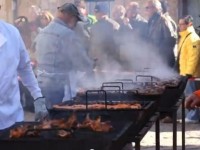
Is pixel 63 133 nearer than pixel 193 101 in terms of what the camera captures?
Yes

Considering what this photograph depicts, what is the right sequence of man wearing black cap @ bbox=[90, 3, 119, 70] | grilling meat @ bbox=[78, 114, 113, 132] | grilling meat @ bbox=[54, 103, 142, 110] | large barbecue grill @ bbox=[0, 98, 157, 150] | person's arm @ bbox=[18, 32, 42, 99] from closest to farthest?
1. large barbecue grill @ bbox=[0, 98, 157, 150]
2. grilling meat @ bbox=[78, 114, 113, 132]
3. person's arm @ bbox=[18, 32, 42, 99]
4. grilling meat @ bbox=[54, 103, 142, 110]
5. man wearing black cap @ bbox=[90, 3, 119, 70]

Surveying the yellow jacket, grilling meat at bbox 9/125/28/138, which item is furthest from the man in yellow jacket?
grilling meat at bbox 9/125/28/138

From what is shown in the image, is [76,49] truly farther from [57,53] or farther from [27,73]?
[27,73]

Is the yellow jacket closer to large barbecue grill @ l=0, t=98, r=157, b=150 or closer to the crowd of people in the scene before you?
the crowd of people

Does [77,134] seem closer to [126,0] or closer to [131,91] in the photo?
[131,91]

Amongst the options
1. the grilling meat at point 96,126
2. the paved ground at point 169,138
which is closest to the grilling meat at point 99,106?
the grilling meat at point 96,126

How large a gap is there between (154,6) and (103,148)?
7612 millimetres

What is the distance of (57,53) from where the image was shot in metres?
8.71

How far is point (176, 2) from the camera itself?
18.4 meters

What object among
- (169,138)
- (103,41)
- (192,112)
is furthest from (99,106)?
(103,41)

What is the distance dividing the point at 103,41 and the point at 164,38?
1.17 meters

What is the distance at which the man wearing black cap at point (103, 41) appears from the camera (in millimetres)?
11477

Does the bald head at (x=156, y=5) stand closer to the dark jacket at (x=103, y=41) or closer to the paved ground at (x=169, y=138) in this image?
the dark jacket at (x=103, y=41)

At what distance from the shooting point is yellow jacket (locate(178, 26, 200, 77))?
10703mm
